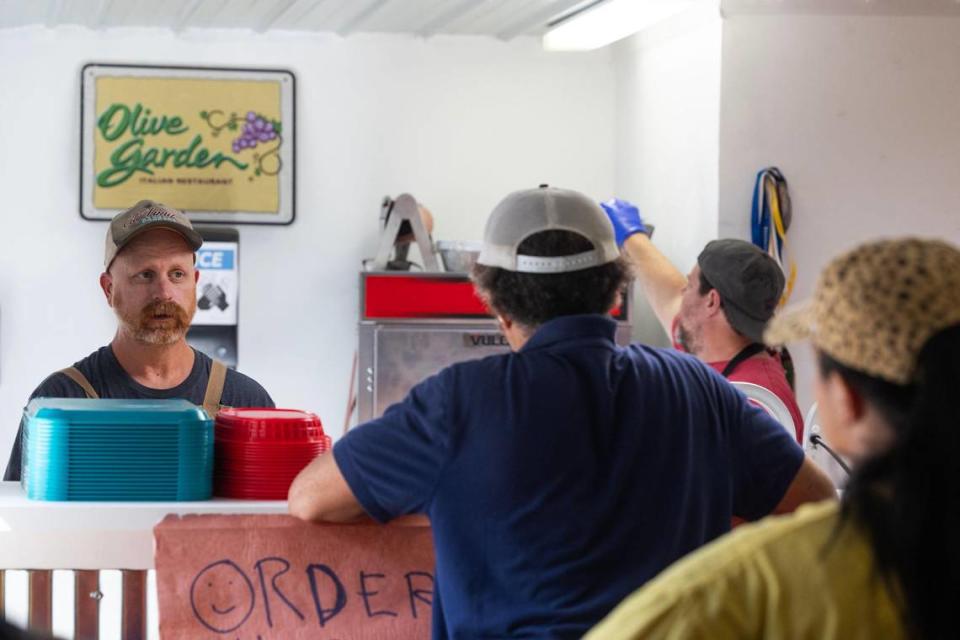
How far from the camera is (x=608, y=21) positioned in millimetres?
5266

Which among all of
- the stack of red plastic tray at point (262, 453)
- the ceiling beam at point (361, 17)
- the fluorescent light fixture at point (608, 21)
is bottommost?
the stack of red plastic tray at point (262, 453)

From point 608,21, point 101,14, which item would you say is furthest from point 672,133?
point 101,14

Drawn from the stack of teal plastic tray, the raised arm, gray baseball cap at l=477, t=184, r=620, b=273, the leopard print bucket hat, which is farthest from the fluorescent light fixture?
the leopard print bucket hat

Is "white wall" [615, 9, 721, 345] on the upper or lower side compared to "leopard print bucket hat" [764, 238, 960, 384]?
upper

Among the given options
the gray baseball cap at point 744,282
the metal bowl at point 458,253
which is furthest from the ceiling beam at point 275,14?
the gray baseball cap at point 744,282

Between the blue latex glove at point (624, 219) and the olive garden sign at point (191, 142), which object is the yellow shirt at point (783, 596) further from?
the olive garden sign at point (191, 142)

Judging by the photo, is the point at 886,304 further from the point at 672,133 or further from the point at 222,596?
the point at 672,133

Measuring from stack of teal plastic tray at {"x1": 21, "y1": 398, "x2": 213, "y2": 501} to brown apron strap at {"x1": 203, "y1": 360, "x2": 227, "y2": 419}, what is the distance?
1.07m

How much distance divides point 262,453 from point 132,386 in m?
1.09

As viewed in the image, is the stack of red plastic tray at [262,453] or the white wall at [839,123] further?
the white wall at [839,123]

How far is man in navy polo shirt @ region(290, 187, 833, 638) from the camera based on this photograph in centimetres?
194

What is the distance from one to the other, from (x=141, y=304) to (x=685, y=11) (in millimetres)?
3070

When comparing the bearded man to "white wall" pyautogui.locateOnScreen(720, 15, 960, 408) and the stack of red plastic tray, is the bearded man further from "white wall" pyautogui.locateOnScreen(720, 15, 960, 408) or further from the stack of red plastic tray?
"white wall" pyautogui.locateOnScreen(720, 15, 960, 408)

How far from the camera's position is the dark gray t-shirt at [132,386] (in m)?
3.17
